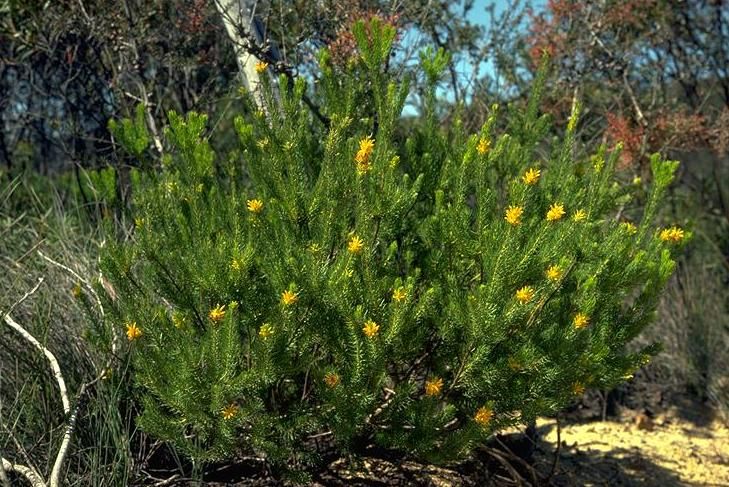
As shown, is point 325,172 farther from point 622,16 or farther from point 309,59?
point 622,16

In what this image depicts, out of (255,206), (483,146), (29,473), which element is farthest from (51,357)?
(483,146)

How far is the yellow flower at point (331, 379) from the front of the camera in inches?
120

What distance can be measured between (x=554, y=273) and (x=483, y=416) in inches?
21.9

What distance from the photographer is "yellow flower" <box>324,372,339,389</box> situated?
305 cm

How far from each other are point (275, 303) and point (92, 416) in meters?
0.97

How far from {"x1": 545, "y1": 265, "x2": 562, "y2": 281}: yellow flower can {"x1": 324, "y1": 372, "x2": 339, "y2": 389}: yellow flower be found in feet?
2.59

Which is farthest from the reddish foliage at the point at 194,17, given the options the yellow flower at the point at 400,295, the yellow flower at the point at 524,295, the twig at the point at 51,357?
the yellow flower at the point at 524,295

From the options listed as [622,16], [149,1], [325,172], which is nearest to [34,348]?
[325,172]

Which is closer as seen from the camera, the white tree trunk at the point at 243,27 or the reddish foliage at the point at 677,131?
the white tree trunk at the point at 243,27

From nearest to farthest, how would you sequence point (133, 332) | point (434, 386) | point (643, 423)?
point (133, 332) < point (434, 386) < point (643, 423)

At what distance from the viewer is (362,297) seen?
303cm

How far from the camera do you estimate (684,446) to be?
587 centimetres

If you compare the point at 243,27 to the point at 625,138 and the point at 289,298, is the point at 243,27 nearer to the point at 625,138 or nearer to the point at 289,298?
the point at 289,298

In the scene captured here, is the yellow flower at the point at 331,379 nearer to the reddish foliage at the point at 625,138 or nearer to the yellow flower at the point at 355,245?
the yellow flower at the point at 355,245
